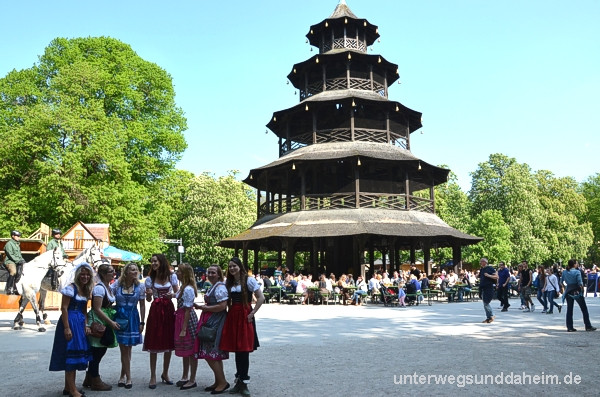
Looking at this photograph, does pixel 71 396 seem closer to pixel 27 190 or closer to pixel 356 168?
pixel 356 168

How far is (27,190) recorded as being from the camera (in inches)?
1151

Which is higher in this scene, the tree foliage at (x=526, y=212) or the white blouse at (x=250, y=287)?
the tree foliage at (x=526, y=212)

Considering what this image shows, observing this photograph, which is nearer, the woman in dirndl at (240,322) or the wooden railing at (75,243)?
the woman in dirndl at (240,322)

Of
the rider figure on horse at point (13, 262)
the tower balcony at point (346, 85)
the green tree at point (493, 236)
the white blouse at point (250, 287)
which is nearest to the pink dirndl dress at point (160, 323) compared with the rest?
the white blouse at point (250, 287)

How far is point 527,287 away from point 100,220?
23.6m

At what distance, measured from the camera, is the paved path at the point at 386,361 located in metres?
6.73

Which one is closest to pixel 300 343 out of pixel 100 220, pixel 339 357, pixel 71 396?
pixel 339 357

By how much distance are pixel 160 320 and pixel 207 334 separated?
37.8 inches

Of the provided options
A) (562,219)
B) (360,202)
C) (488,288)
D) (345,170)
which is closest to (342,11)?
(345,170)

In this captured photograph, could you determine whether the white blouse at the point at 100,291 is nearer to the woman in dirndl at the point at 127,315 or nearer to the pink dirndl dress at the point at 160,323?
the woman in dirndl at the point at 127,315

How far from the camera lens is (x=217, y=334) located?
677 centimetres

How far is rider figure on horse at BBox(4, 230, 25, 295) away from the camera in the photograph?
46.8 ft

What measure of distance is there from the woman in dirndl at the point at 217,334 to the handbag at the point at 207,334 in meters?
0.04

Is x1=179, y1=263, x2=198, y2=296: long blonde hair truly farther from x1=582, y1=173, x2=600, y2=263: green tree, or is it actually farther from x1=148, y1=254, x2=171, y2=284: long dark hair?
x1=582, y1=173, x2=600, y2=263: green tree
